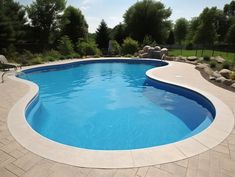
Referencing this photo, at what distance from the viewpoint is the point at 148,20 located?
1152 inches

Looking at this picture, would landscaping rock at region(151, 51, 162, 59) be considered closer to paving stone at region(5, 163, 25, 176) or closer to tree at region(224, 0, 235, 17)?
paving stone at region(5, 163, 25, 176)

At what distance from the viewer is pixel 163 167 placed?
261 cm

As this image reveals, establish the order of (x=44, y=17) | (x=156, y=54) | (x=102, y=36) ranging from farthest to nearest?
(x=44, y=17), (x=102, y=36), (x=156, y=54)

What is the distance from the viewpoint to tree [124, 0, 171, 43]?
1144 inches

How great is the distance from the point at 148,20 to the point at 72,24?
11.8m

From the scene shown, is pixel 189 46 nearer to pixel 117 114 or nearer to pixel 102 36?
pixel 102 36

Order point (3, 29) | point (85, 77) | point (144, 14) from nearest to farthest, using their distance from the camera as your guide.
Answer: point (85, 77) → point (3, 29) → point (144, 14)

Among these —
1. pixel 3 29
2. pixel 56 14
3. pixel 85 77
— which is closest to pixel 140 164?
pixel 85 77

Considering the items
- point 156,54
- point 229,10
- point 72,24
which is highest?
point 229,10

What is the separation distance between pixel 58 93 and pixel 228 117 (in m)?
6.49

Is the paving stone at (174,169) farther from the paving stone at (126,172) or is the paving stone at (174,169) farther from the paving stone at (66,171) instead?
the paving stone at (66,171)

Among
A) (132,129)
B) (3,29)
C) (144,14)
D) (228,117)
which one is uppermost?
(144,14)

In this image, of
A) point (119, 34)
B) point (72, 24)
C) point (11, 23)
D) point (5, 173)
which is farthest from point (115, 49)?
point (5, 173)

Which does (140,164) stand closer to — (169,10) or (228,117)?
(228,117)
